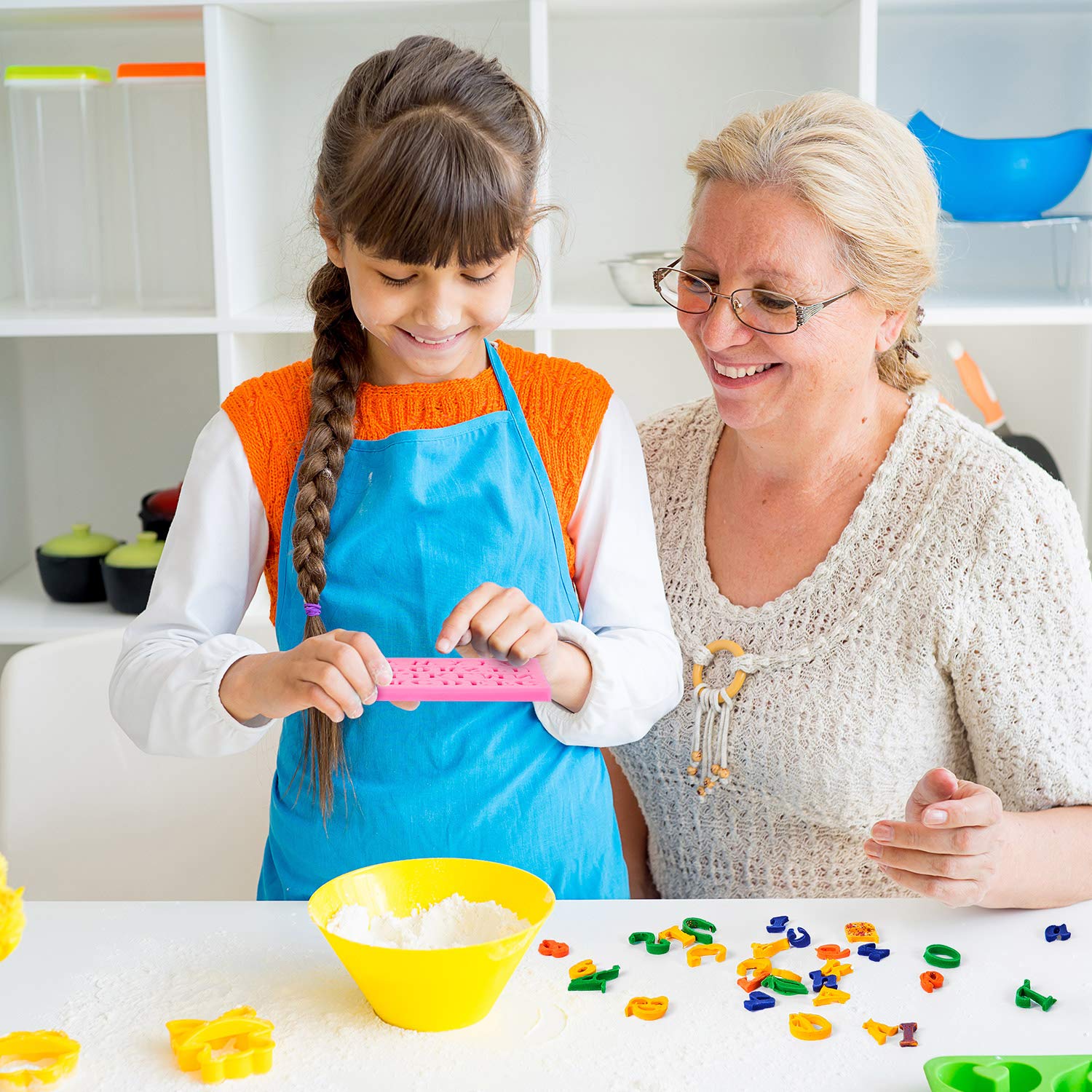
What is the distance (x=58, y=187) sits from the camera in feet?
7.00

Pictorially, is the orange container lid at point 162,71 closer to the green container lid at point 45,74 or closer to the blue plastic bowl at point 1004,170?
the green container lid at point 45,74

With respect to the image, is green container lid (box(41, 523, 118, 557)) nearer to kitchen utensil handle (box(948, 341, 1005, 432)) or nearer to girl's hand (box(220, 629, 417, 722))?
girl's hand (box(220, 629, 417, 722))

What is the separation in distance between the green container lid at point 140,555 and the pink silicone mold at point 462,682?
1.13 metres

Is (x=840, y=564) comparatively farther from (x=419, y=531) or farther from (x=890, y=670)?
(x=419, y=531)

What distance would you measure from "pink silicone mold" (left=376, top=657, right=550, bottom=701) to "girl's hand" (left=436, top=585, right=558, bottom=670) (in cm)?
1

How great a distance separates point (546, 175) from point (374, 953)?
135 centimetres

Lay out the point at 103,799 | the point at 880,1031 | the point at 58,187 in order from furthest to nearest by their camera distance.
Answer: the point at 58,187 < the point at 103,799 < the point at 880,1031

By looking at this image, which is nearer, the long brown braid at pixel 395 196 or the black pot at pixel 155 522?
the long brown braid at pixel 395 196

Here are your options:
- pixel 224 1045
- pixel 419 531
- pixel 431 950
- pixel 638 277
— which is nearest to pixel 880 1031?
pixel 431 950

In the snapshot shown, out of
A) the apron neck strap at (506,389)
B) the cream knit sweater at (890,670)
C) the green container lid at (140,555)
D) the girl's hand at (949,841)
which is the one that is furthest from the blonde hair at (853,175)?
the green container lid at (140,555)

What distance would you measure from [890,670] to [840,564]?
0.38ft

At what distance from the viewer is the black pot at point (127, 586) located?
6.36 feet

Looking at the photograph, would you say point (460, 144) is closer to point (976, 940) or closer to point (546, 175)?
point (976, 940)

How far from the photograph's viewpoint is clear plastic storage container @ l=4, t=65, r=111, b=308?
2.03 meters
